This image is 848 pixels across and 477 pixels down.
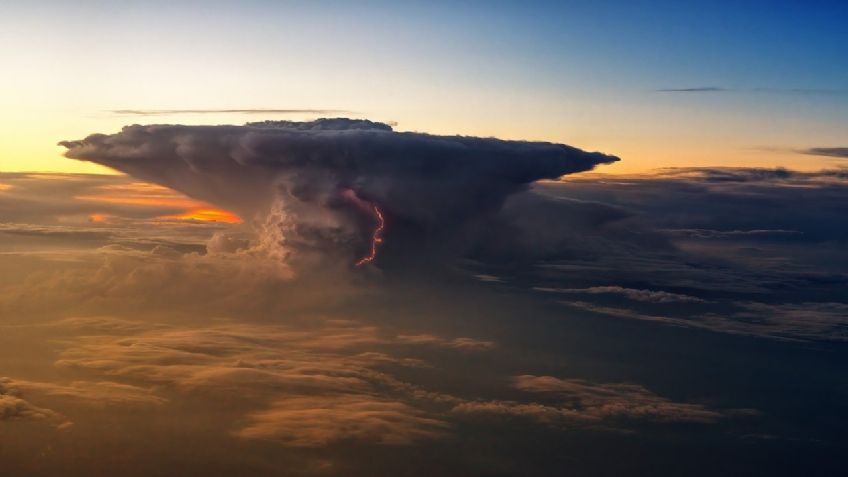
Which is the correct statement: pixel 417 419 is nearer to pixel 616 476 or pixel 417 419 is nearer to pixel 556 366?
pixel 616 476

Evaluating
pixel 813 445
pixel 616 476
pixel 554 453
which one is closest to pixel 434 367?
pixel 554 453

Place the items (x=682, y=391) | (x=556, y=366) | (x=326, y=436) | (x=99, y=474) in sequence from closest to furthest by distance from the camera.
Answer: (x=99, y=474)
(x=326, y=436)
(x=682, y=391)
(x=556, y=366)

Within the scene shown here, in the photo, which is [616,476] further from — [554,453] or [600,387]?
[600,387]

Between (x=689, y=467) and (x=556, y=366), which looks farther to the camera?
(x=556, y=366)

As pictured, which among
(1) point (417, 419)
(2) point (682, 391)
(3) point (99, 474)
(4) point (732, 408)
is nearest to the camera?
(3) point (99, 474)

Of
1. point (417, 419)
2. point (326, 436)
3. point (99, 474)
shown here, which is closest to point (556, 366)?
point (417, 419)

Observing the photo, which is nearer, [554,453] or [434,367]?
[554,453]

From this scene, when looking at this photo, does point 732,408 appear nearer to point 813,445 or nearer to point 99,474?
point 813,445

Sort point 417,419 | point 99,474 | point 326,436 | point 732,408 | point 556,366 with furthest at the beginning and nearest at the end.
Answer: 1. point 556,366
2. point 732,408
3. point 417,419
4. point 326,436
5. point 99,474

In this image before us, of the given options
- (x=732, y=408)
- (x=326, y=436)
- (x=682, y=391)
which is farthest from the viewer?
(x=682, y=391)
